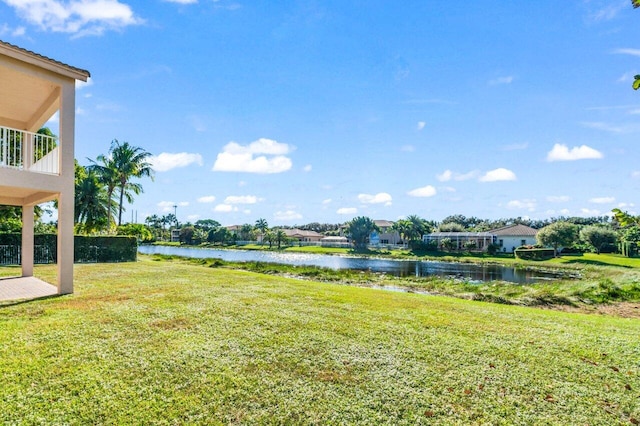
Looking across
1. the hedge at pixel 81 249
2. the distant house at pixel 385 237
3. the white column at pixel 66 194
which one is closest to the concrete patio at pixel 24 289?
the white column at pixel 66 194

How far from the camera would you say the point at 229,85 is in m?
19.4

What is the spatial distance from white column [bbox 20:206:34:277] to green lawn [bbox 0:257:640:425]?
20.3ft

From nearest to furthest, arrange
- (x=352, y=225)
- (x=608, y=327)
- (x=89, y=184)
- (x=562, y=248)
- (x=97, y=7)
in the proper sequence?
(x=608, y=327) → (x=97, y=7) → (x=89, y=184) → (x=562, y=248) → (x=352, y=225)

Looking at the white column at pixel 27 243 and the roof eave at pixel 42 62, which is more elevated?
the roof eave at pixel 42 62

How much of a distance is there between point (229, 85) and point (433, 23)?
11787 millimetres

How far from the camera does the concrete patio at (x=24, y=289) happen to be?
8469 mm

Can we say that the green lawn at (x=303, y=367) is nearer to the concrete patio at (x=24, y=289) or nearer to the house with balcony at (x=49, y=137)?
the concrete patio at (x=24, y=289)

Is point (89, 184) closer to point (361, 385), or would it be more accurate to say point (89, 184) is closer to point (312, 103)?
point (312, 103)

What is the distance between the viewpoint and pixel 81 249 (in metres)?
20.2

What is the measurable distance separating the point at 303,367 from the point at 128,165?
1249 inches

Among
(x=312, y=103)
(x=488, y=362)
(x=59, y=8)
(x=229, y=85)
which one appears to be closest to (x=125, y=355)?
(x=488, y=362)

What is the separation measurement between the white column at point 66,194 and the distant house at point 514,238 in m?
57.6

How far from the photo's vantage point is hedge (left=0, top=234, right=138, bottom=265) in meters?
17.5

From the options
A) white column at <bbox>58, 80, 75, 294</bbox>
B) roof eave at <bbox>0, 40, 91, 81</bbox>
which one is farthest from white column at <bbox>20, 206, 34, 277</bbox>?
roof eave at <bbox>0, 40, 91, 81</bbox>
